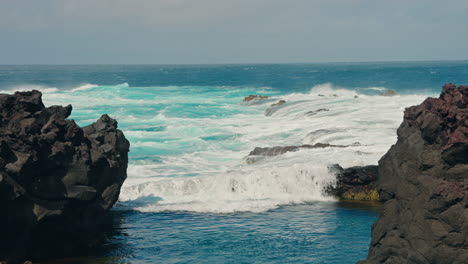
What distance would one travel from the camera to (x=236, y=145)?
44.2m

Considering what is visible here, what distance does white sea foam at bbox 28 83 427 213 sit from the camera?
91.4 feet

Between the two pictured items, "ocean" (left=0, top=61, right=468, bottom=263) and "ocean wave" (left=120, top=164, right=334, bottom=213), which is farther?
"ocean wave" (left=120, top=164, right=334, bottom=213)

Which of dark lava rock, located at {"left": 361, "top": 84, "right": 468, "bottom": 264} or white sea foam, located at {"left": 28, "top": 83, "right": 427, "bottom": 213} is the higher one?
dark lava rock, located at {"left": 361, "top": 84, "right": 468, "bottom": 264}

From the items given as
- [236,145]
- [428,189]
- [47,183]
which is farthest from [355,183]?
[236,145]

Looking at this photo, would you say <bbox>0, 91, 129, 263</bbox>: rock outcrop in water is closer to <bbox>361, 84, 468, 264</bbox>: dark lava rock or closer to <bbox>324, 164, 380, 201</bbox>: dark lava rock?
<bbox>361, 84, 468, 264</bbox>: dark lava rock

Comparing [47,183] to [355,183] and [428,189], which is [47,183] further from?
[355,183]

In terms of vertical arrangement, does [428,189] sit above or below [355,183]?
above

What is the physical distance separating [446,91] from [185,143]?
110ft

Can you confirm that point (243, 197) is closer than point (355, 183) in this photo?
Yes

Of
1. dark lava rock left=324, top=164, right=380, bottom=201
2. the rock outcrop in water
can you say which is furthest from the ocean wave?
the rock outcrop in water

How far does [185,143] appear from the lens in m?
45.9

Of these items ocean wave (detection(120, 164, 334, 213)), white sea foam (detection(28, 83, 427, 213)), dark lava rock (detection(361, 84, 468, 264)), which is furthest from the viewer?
white sea foam (detection(28, 83, 427, 213))

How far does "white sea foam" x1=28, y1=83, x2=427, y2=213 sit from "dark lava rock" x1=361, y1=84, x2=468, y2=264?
12.0 m

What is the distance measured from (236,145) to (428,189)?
31784 millimetres
